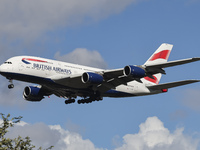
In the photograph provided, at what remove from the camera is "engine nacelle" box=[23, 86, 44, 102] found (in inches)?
2135

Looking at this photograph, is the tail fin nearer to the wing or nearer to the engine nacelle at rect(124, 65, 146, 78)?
the wing

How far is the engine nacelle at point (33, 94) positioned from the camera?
5422 centimetres

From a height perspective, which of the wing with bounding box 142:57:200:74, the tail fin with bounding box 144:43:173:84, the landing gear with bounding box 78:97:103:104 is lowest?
the wing with bounding box 142:57:200:74

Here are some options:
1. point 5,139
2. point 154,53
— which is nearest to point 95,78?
point 154,53

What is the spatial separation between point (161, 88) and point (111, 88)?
23.6 ft

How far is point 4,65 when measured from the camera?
151 ft

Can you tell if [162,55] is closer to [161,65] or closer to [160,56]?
[160,56]

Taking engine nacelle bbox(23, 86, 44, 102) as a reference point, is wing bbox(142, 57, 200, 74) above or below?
below

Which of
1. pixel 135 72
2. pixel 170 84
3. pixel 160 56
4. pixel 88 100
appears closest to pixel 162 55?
pixel 160 56

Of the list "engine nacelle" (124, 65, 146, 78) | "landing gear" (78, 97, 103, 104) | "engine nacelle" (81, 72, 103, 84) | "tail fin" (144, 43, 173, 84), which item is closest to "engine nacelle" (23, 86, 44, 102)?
"landing gear" (78, 97, 103, 104)

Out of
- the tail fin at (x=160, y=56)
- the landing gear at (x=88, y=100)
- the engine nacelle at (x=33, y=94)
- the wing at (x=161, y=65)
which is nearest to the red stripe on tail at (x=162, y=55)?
the tail fin at (x=160, y=56)

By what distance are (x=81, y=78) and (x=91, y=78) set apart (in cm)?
157

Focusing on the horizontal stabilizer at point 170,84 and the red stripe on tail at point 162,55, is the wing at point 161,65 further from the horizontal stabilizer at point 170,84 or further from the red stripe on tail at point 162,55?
the red stripe on tail at point 162,55

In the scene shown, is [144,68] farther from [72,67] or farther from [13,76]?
[13,76]
